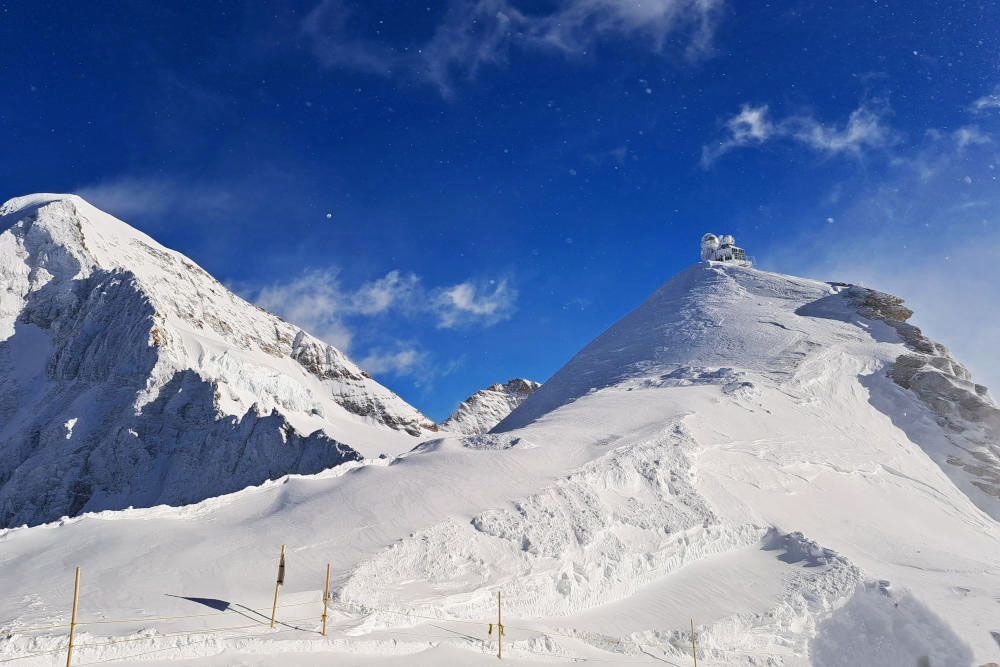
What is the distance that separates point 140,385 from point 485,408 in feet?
200

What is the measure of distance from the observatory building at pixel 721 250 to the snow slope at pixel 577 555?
38.9m

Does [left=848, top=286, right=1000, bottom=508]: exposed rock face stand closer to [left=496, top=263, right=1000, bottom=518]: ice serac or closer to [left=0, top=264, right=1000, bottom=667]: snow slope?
[left=496, top=263, right=1000, bottom=518]: ice serac

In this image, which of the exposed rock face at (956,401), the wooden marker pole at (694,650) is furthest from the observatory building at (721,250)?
the wooden marker pole at (694,650)

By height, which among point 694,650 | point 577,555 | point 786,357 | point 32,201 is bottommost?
point 694,650

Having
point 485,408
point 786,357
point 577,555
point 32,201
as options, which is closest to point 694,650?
point 577,555

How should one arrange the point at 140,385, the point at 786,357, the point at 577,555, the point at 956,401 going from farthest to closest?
the point at 140,385
the point at 786,357
the point at 956,401
the point at 577,555

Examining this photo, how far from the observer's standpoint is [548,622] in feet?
51.4

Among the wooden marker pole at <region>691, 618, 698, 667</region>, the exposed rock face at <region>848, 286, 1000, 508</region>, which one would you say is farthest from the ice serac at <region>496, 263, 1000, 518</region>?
the wooden marker pole at <region>691, 618, 698, 667</region>

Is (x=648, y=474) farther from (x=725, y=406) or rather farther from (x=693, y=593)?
(x=725, y=406)

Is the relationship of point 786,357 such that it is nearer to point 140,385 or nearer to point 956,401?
point 956,401

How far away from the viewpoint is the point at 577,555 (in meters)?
18.1

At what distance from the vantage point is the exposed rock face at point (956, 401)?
111 ft

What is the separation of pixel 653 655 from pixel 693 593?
3438 mm

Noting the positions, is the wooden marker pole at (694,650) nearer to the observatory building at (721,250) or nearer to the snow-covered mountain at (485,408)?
the observatory building at (721,250)
